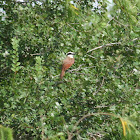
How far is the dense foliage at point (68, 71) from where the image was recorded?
3.80 meters

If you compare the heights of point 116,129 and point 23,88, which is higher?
point 23,88

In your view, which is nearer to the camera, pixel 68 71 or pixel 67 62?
pixel 67 62

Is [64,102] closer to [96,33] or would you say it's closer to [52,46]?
[52,46]

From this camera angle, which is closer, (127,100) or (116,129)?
(127,100)

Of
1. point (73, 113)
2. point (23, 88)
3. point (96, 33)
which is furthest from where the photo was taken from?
point (96, 33)

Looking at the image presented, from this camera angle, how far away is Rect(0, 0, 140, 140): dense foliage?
380 centimetres

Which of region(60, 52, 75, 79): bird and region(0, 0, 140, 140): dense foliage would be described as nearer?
region(0, 0, 140, 140): dense foliage

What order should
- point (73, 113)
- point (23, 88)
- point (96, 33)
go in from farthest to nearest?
point (96, 33)
point (73, 113)
point (23, 88)

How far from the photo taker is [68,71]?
14.2ft

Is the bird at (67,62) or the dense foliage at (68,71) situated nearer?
the dense foliage at (68,71)

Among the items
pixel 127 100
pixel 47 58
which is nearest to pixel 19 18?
pixel 47 58

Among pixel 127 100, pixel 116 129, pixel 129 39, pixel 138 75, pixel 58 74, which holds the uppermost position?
pixel 129 39

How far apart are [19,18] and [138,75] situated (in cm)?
174

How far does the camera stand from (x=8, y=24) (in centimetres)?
447
